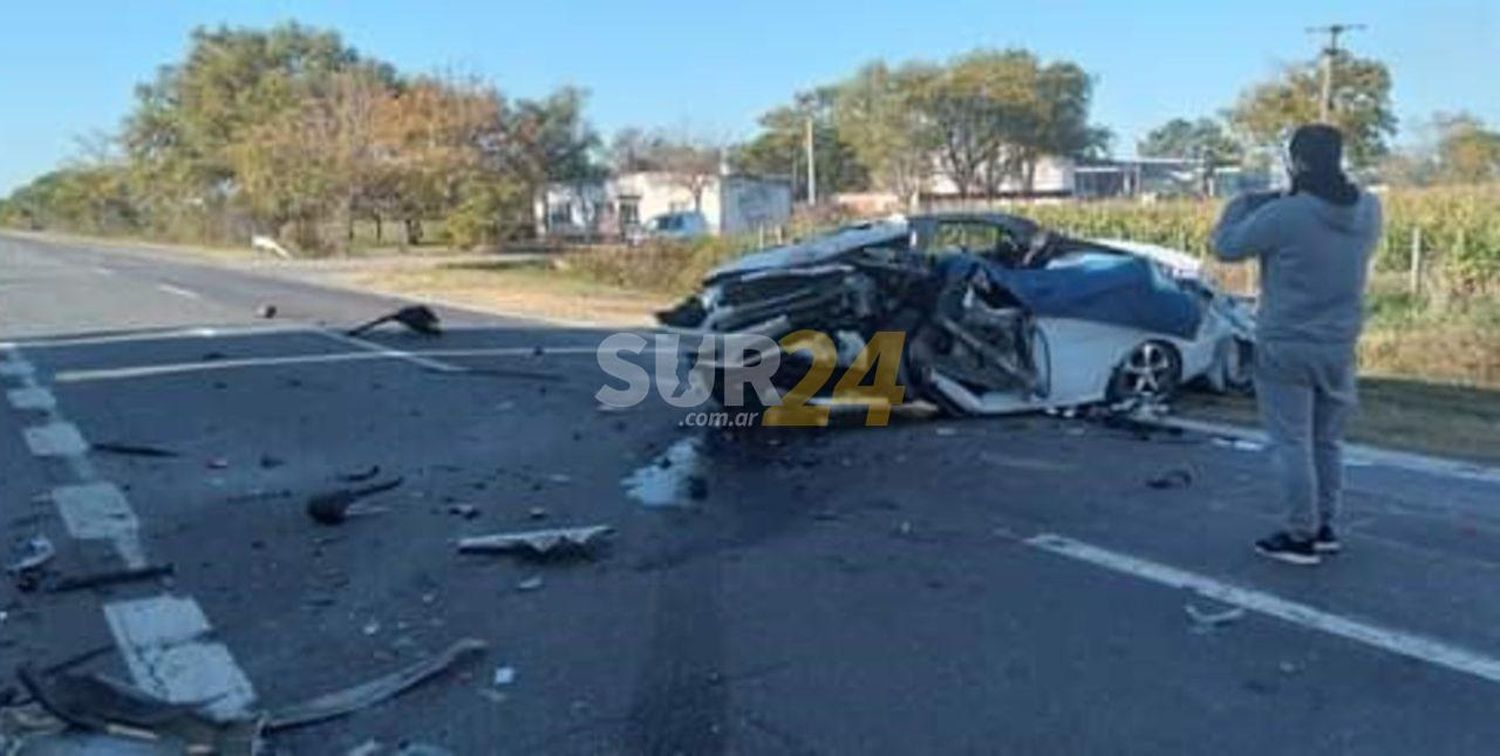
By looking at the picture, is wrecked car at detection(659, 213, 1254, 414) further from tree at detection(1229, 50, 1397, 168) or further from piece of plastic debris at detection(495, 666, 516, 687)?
tree at detection(1229, 50, 1397, 168)

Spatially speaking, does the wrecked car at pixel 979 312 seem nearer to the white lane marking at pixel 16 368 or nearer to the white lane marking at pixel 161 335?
the white lane marking at pixel 16 368

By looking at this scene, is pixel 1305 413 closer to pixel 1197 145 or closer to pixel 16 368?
pixel 16 368

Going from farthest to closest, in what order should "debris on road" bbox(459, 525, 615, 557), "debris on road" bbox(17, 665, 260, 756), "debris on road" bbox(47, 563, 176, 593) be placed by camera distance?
1. "debris on road" bbox(459, 525, 615, 557)
2. "debris on road" bbox(47, 563, 176, 593)
3. "debris on road" bbox(17, 665, 260, 756)

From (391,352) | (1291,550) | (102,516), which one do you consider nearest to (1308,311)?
(1291,550)

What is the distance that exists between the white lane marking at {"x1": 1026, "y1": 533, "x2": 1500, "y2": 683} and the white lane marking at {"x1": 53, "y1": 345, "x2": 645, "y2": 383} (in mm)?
8866

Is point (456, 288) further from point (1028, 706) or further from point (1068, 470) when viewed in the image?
point (1028, 706)

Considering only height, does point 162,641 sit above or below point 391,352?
below

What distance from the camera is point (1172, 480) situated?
330 inches

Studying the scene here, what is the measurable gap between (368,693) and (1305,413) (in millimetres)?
4050

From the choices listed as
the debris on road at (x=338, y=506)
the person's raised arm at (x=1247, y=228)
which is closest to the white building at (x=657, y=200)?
the debris on road at (x=338, y=506)

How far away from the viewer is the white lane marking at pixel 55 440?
32.6ft

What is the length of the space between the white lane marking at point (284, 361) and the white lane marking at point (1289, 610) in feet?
29.1

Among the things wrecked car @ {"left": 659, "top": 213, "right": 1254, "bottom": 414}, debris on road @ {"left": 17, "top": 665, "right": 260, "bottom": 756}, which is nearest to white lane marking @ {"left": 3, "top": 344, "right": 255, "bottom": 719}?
debris on road @ {"left": 17, "top": 665, "right": 260, "bottom": 756}

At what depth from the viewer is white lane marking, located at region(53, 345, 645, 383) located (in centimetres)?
1435
